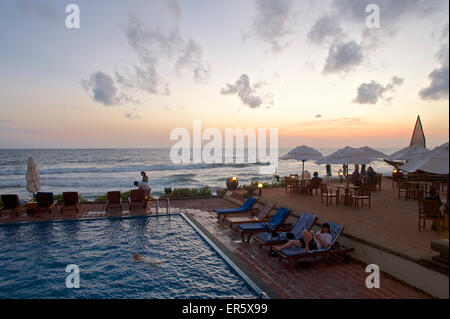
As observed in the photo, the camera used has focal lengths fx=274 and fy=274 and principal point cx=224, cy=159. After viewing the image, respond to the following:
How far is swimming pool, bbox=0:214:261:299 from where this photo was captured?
16.5ft

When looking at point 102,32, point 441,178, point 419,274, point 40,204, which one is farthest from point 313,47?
point 40,204

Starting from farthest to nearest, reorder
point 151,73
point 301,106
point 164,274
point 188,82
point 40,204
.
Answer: point 301,106 < point 188,82 < point 151,73 < point 40,204 < point 164,274

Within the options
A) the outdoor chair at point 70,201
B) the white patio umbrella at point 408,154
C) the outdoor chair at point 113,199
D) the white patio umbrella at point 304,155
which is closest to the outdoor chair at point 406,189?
the white patio umbrella at point 408,154

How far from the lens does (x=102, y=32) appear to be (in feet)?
44.1

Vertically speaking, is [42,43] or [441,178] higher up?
[42,43]

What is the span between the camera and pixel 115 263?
6.32 metres

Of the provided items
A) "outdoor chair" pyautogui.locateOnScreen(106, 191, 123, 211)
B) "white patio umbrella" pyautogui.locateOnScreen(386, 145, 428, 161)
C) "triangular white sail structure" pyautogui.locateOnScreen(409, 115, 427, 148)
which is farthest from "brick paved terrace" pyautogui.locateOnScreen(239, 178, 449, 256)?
"outdoor chair" pyautogui.locateOnScreen(106, 191, 123, 211)

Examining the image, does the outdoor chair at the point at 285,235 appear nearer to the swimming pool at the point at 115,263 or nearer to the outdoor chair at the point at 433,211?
the swimming pool at the point at 115,263

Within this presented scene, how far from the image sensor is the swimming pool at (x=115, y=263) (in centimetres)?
504

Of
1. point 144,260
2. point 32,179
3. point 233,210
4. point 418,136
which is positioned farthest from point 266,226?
point 418,136

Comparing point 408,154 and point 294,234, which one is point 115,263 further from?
point 408,154
